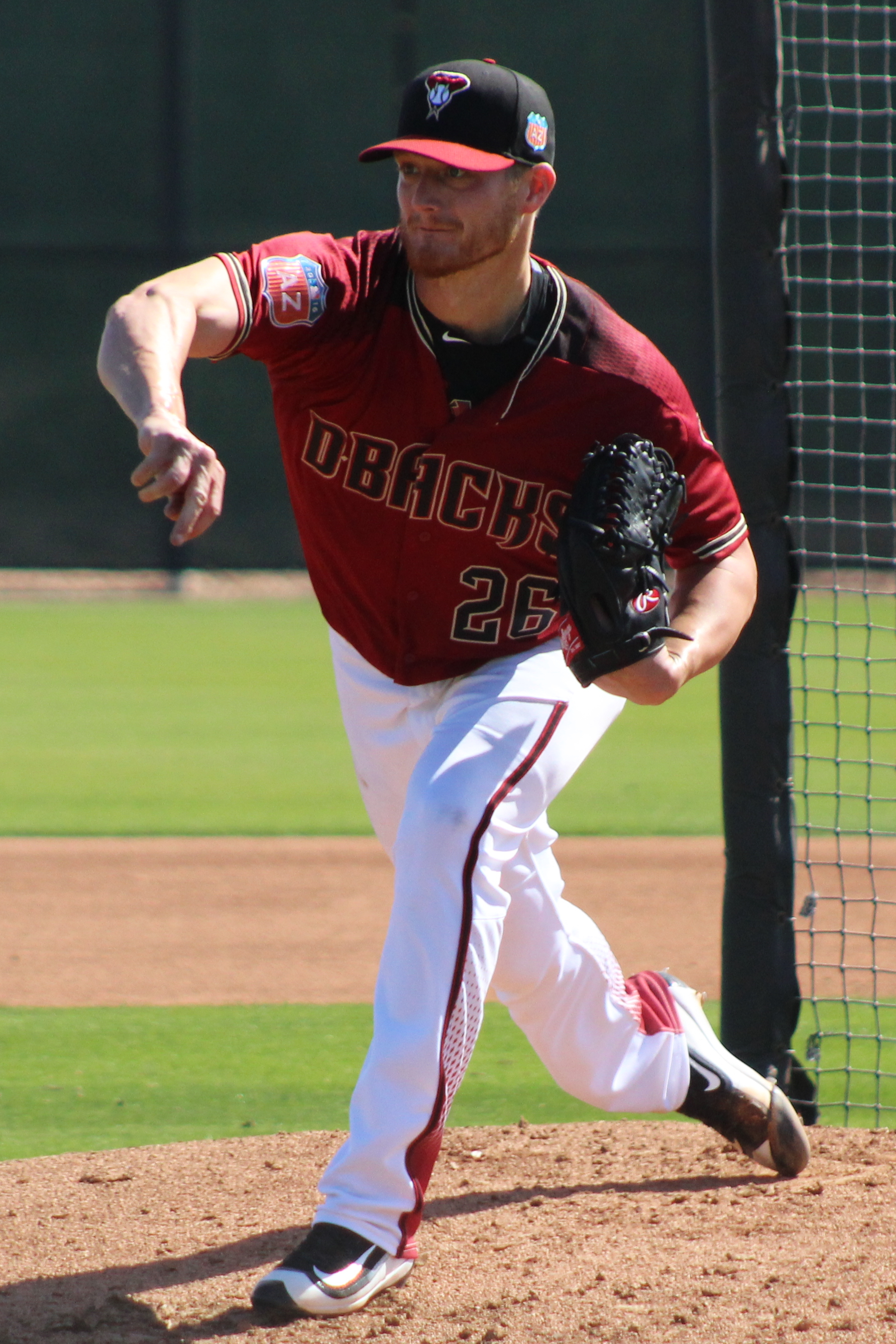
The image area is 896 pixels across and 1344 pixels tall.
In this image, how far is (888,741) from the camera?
950 cm

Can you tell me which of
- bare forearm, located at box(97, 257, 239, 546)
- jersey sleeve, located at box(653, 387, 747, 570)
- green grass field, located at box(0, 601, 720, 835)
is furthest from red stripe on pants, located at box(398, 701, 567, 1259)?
green grass field, located at box(0, 601, 720, 835)

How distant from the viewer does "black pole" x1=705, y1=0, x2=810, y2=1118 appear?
3.71 m

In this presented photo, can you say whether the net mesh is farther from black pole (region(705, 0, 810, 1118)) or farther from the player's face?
the player's face

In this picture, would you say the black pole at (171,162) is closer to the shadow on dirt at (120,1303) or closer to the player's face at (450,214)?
the player's face at (450,214)

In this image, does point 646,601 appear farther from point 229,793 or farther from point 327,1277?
point 229,793

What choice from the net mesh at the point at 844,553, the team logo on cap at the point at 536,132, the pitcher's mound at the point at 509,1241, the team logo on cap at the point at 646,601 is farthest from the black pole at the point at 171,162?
the team logo on cap at the point at 646,601

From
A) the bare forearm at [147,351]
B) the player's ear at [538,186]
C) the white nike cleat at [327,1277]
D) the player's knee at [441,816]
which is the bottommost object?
the white nike cleat at [327,1277]

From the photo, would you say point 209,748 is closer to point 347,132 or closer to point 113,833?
point 113,833

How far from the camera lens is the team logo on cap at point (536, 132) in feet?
9.61

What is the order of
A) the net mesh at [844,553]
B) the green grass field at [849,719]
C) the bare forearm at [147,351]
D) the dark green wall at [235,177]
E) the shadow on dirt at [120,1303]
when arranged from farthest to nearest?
1. the dark green wall at [235,177]
2. the green grass field at [849,719]
3. the net mesh at [844,553]
4. the shadow on dirt at [120,1303]
5. the bare forearm at [147,351]

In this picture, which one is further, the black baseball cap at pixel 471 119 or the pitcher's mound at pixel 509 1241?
the black baseball cap at pixel 471 119

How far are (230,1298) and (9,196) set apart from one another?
50.2ft

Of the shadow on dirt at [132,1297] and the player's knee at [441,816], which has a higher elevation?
the player's knee at [441,816]

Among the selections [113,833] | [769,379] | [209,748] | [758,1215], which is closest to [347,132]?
[209,748]
